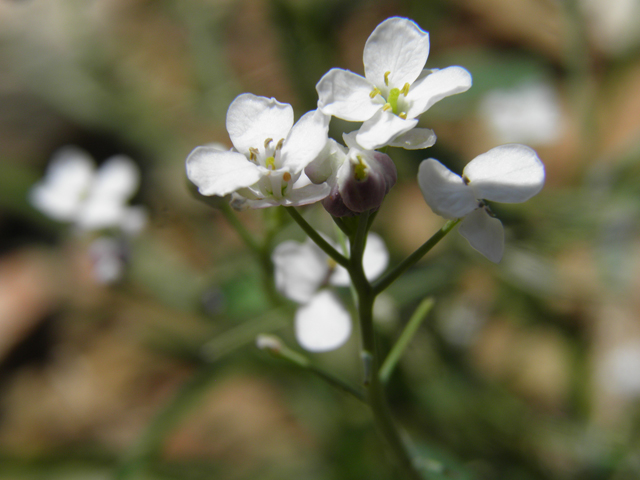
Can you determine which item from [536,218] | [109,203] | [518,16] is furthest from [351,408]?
[518,16]

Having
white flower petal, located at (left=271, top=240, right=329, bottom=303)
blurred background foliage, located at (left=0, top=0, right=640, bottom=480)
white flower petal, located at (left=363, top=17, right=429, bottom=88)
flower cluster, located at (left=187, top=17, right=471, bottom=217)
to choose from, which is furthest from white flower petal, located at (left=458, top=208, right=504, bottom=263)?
blurred background foliage, located at (left=0, top=0, right=640, bottom=480)

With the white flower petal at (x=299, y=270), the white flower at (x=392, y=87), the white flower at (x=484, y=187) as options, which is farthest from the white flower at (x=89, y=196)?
the white flower at (x=484, y=187)

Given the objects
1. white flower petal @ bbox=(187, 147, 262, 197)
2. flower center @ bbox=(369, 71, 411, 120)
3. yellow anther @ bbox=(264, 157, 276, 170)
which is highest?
flower center @ bbox=(369, 71, 411, 120)

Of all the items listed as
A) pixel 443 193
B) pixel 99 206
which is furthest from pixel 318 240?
pixel 99 206

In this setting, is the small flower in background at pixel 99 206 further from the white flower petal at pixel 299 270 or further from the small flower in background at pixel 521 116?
the small flower in background at pixel 521 116

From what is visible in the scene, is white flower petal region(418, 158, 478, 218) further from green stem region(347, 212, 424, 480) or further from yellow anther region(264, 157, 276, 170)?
yellow anther region(264, 157, 276, 170)

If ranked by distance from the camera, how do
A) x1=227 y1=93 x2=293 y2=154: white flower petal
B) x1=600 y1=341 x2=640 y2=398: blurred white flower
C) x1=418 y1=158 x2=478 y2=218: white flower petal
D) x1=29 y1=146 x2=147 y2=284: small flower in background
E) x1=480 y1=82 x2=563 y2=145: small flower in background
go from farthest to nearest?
x1=480 y1=82 x2=563 y2=145: small flower in background < x1=600 y1=341 x2=640 y2=398: blurred white flower < x1=29 y1=146 x2=147 y2=284: small flower in background < x1=227 y1=93 x2=293 y2=154: white flower petal < x1=418 y1=158 x2=478 y2=218: white flower petal

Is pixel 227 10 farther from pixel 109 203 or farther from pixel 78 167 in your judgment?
pixel 109 203
